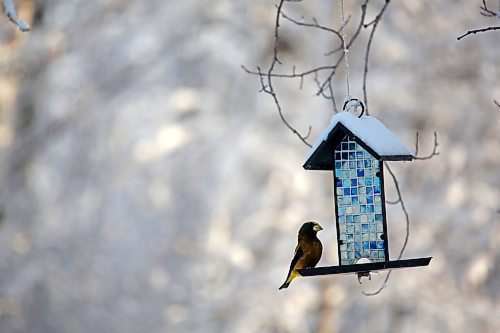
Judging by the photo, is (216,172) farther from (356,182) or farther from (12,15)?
(12,15)

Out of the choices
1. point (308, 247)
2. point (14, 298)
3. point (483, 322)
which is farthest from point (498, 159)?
point (308, 247)

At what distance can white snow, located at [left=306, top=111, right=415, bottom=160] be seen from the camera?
10.7 feet

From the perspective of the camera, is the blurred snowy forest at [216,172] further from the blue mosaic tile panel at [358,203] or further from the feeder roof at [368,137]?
the feeder roof at [368,137]

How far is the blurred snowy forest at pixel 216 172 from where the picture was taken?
8086mm

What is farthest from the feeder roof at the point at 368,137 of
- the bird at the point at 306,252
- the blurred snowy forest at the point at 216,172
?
the blurred snowy forest at the point at 216,172

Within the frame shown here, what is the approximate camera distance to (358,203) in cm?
351

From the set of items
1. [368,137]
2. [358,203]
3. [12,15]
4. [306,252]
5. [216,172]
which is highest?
[216,172]

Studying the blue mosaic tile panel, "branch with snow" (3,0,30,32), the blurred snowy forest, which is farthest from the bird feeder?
the blurred snowy forest

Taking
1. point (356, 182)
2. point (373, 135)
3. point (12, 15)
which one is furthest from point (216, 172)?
point (12, 15)

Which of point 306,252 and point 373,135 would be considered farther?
point 306,252

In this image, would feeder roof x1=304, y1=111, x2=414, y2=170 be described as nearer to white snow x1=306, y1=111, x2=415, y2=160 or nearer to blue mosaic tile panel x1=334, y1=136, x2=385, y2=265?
white snow x1=306, y1=111, x2=415, y2=160

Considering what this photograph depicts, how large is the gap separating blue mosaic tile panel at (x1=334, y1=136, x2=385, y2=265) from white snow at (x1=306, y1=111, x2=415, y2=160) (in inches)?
6.3

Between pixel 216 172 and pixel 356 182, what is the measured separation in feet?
15.6

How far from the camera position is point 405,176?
8.24 m
